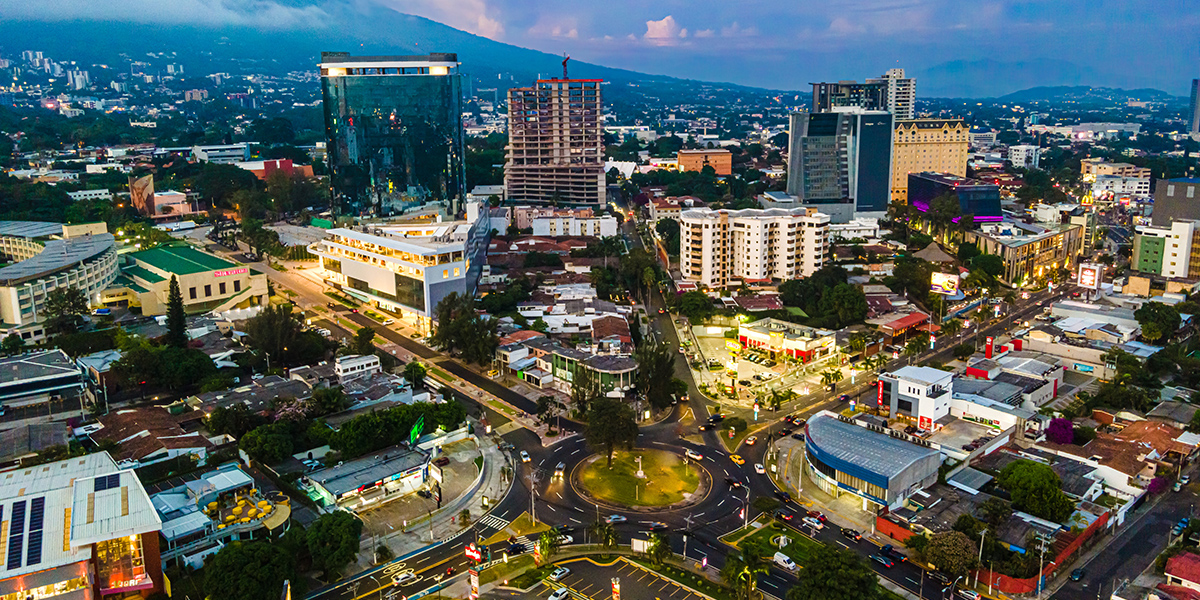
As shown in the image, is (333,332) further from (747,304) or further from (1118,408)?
(1118,408)

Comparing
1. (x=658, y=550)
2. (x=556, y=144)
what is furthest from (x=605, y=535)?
(x=556, y=144)

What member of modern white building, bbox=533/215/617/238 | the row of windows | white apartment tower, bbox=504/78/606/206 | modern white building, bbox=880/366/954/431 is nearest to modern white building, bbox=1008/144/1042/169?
white apartment tower, bbox=504/78/606/206

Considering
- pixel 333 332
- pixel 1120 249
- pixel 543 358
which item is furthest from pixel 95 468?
pixel 1120 249

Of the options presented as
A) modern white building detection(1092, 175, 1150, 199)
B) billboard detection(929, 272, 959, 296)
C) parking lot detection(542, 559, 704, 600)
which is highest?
modern white building detection(1092, 175, 1150, 199)

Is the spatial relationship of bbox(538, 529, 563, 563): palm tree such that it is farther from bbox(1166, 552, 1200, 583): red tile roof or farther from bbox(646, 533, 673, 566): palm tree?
bbox(1166, 552, 1200, 583): red tile roof

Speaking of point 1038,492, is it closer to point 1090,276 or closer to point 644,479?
point 644,479

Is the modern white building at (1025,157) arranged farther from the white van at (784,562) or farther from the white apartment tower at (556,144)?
the white van at (784,562)

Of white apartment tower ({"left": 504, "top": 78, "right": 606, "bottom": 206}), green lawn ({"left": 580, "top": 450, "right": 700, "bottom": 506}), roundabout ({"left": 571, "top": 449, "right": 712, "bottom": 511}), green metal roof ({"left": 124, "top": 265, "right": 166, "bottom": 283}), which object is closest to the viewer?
roundabout ({"left": 571, "top": 449, "right": 712, "bottom": 511})
